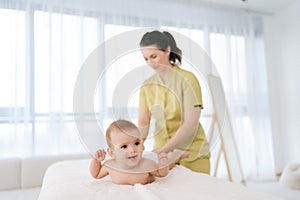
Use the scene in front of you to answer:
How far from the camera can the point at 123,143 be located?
755 mm

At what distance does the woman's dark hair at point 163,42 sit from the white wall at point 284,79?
3.17 meters

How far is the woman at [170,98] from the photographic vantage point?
2.98 ft

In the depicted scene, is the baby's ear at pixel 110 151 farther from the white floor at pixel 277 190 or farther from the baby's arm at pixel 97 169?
the white floor at pixel 277 190

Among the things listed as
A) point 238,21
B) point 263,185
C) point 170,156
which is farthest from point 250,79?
point 170,156

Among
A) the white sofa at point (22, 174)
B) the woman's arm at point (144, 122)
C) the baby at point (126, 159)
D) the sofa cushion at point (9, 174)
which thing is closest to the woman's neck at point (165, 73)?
the woman's arm at point (144, 122)

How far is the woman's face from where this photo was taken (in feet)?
2.82

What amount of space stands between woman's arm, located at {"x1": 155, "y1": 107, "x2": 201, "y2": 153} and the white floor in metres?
2.06

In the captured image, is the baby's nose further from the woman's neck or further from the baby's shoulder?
the woman's neck

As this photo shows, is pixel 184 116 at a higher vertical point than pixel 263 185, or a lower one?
higher

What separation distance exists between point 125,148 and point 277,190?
8.96 feet

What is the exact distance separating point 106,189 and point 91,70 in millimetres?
368

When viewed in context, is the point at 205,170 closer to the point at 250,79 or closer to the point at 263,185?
the point at 263,185

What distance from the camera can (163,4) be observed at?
3.13 metres

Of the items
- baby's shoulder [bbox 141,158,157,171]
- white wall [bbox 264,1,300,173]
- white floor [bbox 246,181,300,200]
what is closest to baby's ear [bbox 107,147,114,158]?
baby's shoulder [bbox 141,158,157,171]
